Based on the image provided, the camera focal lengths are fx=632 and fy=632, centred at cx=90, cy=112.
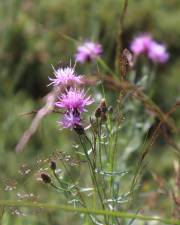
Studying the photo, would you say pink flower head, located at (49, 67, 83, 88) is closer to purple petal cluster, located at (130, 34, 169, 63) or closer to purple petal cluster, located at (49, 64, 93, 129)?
purple petal cluster, located at (49, 64, 93, 129)

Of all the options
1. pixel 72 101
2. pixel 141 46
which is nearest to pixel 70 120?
pixel 72 101

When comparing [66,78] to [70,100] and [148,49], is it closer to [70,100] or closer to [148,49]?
[70,100]

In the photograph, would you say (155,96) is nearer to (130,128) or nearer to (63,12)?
(63,12)

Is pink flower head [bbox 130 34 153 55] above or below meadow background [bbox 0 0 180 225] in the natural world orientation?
below

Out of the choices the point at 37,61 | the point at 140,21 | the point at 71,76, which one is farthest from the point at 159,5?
the point at 71,76

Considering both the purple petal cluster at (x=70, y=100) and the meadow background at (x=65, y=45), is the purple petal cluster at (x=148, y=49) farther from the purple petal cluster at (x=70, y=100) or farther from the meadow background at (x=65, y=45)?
the purple petal cluster at (x=70, y=100)

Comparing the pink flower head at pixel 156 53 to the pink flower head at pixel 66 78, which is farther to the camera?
the pink flower head at pixel 156 53

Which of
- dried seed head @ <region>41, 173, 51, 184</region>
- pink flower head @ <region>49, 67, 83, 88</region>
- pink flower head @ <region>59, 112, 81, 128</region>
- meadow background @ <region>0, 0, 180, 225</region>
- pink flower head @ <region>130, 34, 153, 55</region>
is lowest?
dried seed head @ <region>41, 173, 51, 184</region>

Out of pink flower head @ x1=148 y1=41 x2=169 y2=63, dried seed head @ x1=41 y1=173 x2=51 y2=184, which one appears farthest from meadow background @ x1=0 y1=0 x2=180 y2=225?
dried seed head @ x1=41 y1=173 x2=51 y2=184

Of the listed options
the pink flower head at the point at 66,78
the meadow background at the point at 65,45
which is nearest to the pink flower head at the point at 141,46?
the meadow background at the point at 65,45
